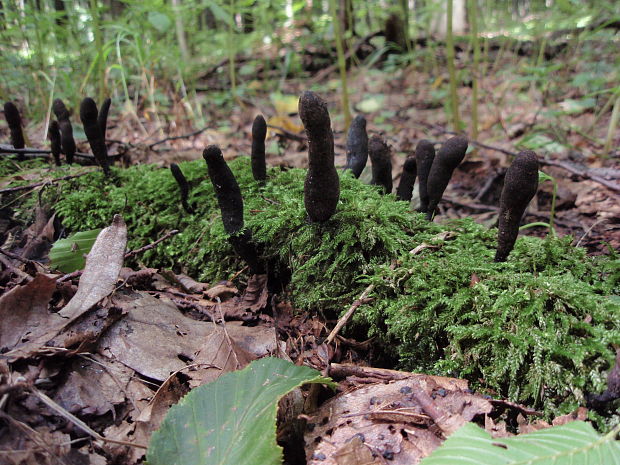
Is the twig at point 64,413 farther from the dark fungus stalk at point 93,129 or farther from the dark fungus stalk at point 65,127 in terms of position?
the dark fungus stalk at point 65,127

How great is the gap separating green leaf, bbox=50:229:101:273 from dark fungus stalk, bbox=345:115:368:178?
1.65m

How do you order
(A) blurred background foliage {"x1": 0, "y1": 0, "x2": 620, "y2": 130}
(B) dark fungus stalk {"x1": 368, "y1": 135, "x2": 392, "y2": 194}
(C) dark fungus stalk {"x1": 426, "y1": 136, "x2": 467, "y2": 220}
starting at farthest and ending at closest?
(A) blurred background foliage {"x1": 0, "y1": 0, "x2": 620, "y2": 130} → (B) dark fungus stalk {"x1": 368, "y1": 135, "x2": 392, "y2": 194} → (C) dark fungus stalk {"x1": 426, "y1": 136, "x2": 467, "y2": 220}

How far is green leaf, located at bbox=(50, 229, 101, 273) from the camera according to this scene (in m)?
2.07

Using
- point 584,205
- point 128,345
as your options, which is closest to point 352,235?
point 128,345

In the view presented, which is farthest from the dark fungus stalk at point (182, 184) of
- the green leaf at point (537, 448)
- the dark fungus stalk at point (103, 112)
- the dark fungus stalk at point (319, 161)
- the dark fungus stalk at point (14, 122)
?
the green leaf at point (537, 448)

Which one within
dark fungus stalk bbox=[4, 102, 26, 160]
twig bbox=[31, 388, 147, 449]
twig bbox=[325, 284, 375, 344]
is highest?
dark fungus stalk bbox=[4, 102, 26, 160]

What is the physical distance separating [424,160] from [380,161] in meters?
0.28

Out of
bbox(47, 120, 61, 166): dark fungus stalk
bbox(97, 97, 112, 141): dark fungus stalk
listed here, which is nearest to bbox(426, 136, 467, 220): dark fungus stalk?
bbox(97, 97, 112, 141): dark fungus stalk

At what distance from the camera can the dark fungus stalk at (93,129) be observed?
2543 millimetres

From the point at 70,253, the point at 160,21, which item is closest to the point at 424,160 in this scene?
the point at 70,253

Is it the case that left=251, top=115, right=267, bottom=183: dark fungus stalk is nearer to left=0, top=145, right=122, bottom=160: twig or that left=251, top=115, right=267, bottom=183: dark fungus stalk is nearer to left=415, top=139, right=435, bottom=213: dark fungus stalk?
left=415, top=139, right=435, bottom=213: dark fungus stalk

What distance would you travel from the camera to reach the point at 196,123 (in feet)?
18.1

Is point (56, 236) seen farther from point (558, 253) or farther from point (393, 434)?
point (558, 253)

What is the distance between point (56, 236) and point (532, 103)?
20.1 feet
